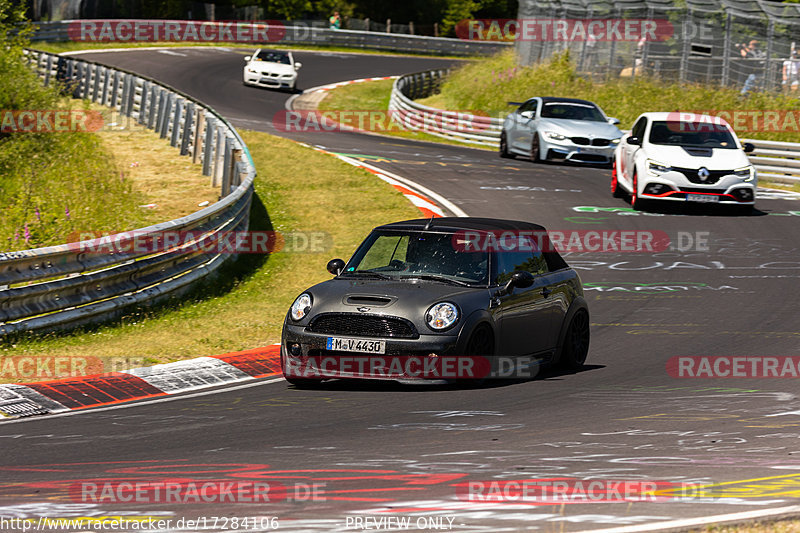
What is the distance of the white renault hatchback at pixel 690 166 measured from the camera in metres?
20.3

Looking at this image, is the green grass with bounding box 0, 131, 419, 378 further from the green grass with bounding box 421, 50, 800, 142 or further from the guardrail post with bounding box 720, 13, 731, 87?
the guardrail post with bounding box 720, 13, 731, 87

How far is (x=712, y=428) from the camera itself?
7.95 m

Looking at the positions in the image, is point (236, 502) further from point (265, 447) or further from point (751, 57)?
point (751, 57)

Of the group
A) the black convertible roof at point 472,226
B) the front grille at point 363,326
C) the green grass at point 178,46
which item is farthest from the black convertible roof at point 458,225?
the green grass at point 178,46

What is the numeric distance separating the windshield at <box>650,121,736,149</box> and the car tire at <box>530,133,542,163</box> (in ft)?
20.7

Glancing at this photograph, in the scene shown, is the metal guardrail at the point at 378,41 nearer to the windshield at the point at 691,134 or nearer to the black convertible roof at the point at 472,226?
the windshield at the point at 691,134

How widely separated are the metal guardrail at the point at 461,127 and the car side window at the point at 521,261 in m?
13.4

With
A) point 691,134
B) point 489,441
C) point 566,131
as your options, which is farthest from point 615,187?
point 489,441

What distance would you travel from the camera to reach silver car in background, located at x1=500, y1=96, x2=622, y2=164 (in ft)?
88.6

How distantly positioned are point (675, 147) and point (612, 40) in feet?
58.0

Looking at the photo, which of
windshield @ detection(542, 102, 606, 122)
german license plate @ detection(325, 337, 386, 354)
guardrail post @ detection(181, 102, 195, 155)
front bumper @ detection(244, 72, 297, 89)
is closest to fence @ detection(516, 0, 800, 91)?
windshield @ detection(542, 102, 606, 122)

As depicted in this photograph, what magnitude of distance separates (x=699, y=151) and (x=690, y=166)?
0.48m

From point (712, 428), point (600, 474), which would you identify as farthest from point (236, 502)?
point (712, 428)

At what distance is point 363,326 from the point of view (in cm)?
940
